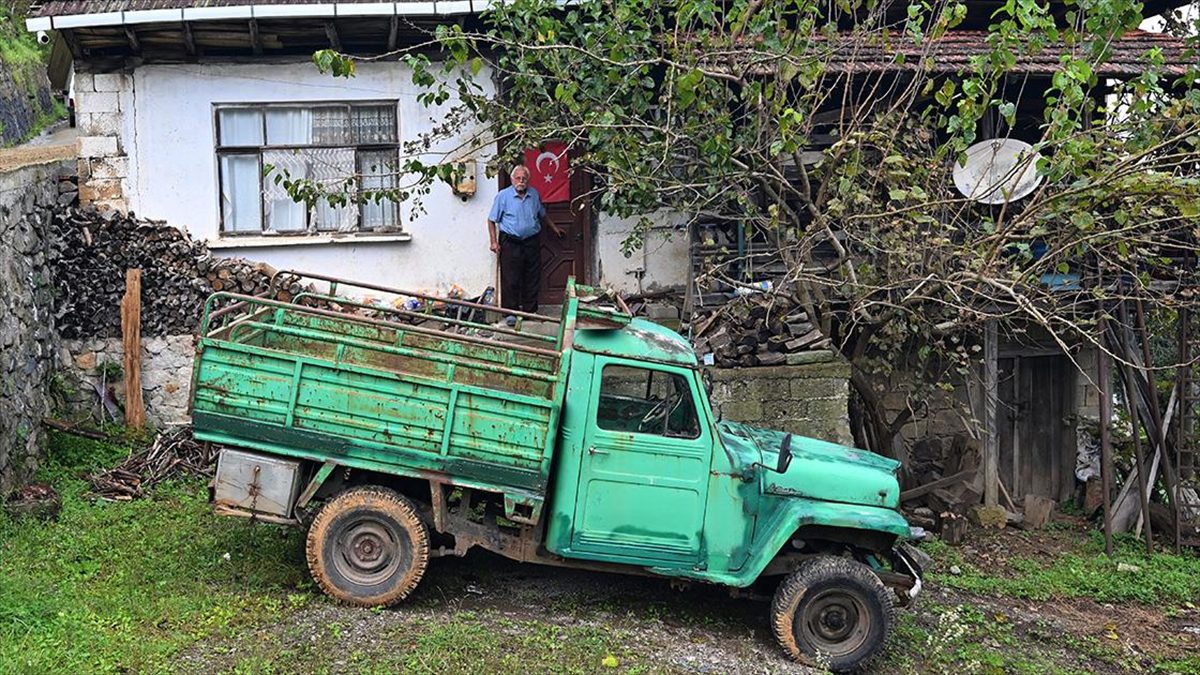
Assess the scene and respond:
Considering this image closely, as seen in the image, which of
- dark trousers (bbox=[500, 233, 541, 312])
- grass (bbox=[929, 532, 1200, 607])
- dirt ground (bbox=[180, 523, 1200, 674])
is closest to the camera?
dirt ground (bbox=[180, 523, 1200, 674])

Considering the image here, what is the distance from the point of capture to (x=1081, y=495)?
1327cm

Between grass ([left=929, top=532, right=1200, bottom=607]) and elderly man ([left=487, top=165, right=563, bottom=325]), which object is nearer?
grass ([left=929, top=532, right=1200, bottom=607])

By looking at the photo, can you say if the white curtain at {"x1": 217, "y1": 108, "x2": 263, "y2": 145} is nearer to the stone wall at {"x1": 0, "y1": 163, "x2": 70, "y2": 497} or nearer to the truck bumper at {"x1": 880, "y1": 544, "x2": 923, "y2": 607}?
the stone wall at {"x1": 0, "y1": 163, "x2": 70, "y2": 497}

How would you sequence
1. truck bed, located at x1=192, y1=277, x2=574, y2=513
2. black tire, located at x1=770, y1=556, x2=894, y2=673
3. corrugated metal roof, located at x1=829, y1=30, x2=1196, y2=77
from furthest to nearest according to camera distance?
corrugated metal roof, located at x1=829, y1=30, x2=1196, y2=77 → black tire, located at x1=770, y1=556, x2=894, y2=673 → truck bed, located at x1=192, y1=277, x2=574, y2=513

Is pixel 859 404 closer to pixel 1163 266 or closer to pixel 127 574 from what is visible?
pixel 1163 266

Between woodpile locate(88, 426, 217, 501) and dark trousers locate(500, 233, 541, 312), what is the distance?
11.6 ft

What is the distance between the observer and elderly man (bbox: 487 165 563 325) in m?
11.3

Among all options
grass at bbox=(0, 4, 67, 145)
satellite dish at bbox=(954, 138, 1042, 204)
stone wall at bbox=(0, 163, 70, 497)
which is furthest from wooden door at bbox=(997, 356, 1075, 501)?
grass at bbox=(0, 4, 67, 145)

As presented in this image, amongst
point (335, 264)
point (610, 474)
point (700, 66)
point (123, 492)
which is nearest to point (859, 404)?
point (700, 66)

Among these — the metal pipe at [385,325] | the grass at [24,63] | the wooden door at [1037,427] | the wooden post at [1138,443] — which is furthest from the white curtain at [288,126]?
the grass at [24,63]

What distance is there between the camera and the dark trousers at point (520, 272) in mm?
11555

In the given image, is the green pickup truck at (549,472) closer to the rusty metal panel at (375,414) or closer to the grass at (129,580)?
the rusty metal panel at (375,414)

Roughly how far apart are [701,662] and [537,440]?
1783mm

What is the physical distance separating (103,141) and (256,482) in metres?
6.14
